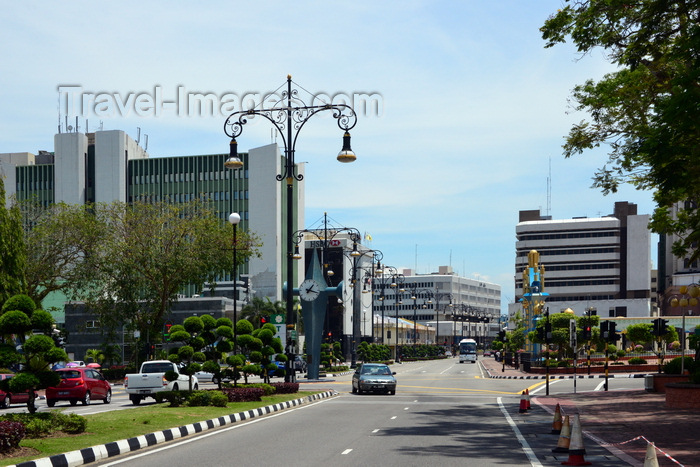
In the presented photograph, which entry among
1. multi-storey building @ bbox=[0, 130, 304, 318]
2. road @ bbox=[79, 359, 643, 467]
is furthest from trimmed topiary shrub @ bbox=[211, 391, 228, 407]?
multi-storey building @ bbox=[0, 130, 304, 318]

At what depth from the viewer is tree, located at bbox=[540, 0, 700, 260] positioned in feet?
59.9

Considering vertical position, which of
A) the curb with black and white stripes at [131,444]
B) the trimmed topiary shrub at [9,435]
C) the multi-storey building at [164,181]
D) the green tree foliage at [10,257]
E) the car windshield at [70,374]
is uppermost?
the multi-storey building at [164,181]

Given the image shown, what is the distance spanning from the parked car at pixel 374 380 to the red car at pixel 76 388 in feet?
36.7

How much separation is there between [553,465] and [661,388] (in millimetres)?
23438

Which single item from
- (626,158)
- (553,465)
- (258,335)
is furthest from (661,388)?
(553,465)

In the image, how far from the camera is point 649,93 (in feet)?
81.7

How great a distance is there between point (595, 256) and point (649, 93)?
441 feet

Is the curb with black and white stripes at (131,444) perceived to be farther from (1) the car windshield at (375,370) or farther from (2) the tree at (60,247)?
(2) the tree at (60,247)

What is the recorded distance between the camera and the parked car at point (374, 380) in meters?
37.2

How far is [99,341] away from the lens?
2965 inches

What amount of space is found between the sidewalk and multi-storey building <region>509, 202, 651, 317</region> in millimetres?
113878

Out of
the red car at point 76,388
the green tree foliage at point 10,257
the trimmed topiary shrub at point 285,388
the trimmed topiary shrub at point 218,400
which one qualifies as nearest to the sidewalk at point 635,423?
the trimmed topiary shrub at point 285,388

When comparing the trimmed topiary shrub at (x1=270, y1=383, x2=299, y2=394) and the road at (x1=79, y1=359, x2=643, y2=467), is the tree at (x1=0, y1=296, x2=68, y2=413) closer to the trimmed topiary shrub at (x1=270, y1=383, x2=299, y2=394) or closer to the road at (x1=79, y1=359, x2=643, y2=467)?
the road at (x1=79, y1=359, x2=643, y2=467)

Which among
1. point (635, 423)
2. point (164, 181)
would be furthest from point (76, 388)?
point (164, 181)
